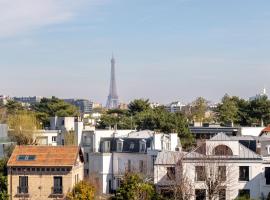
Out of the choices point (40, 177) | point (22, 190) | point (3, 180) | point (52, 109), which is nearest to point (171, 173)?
point (40, 177)

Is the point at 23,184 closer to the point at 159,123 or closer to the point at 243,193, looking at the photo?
the point at 243,193

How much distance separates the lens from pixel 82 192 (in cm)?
4309

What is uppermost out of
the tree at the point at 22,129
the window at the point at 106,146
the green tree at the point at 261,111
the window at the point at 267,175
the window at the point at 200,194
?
the green tree at the point at 261,111

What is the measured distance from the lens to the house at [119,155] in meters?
54.2

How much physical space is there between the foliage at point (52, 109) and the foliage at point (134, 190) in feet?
163

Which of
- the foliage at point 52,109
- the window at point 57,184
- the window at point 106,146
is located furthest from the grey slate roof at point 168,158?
the foliage at point 52,109

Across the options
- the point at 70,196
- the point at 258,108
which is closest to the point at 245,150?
the point at 70,196

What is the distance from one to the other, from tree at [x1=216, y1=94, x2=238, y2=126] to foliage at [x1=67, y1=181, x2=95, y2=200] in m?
46.6

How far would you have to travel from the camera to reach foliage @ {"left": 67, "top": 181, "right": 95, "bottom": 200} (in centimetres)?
4297

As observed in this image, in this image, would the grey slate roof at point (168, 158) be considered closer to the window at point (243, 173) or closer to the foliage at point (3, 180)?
the window at point (243, 173)

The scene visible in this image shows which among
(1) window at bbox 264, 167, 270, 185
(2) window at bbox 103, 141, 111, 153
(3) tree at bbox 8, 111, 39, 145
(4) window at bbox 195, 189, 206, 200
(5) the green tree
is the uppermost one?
(5) the green tree

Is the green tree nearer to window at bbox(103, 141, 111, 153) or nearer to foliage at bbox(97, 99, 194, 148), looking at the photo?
foliage at bbox(97, 99, 194, 148)

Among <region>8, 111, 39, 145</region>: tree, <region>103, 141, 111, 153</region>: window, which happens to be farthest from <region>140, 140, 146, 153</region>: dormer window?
<region>8, 111, 39, 145</region>: tree

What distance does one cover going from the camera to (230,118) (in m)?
90.1
